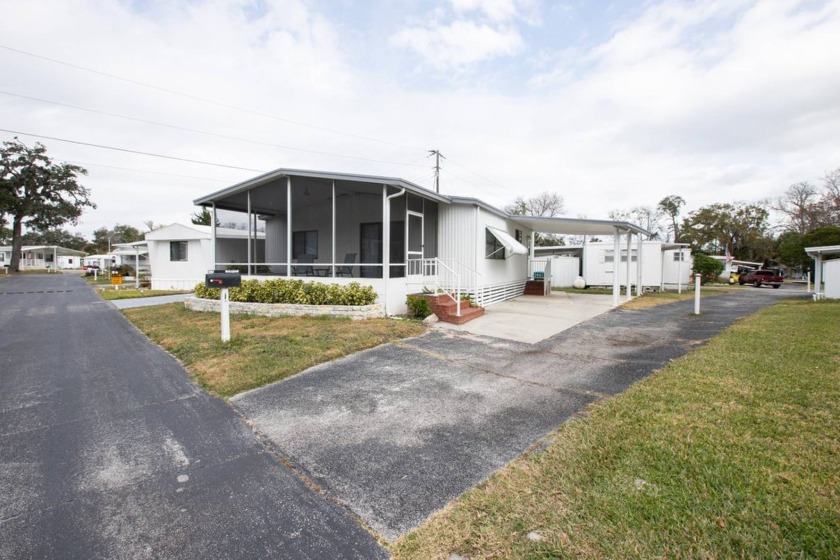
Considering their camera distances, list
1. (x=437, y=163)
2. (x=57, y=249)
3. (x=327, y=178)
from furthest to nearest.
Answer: (x=57, y=249), (x=437, y=163), (x=327, y=178)

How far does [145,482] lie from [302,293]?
7445mm

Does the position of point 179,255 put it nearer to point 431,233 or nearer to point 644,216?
point 431,233

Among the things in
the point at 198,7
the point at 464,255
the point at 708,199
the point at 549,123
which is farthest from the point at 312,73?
the point at 708,199

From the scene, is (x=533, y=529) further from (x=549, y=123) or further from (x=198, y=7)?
(x=549, y=123)

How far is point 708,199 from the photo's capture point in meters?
43.0

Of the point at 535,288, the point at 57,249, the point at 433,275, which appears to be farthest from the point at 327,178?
the point at 57,249

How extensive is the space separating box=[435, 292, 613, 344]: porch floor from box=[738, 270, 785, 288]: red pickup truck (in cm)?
2119

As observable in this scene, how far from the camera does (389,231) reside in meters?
10.2

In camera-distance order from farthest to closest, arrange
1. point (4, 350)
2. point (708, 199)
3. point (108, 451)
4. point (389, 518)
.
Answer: point (708, 199) → point (4, 350) → point (108, 451) → point (389, 518)

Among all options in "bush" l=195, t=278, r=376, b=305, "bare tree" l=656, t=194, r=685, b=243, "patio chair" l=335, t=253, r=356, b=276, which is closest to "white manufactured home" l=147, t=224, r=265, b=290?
"bush" l=195, t=278, r=376, b=305

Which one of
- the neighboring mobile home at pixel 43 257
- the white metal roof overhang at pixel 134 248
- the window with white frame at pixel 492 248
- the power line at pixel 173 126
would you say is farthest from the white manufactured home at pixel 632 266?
the neighboring mobile home at pixel 43 257

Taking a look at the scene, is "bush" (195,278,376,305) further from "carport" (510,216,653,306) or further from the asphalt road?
"carport" (510,216,653,306)

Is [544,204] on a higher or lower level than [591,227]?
higher

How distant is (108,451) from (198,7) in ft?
41.8
